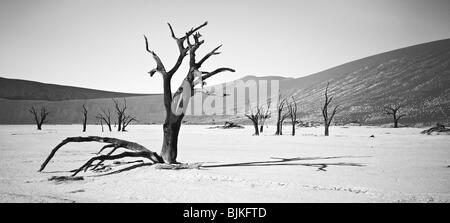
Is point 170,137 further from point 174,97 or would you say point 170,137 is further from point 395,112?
point 395,112

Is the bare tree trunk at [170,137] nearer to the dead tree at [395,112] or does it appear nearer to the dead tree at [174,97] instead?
the dead tree at [174,97]

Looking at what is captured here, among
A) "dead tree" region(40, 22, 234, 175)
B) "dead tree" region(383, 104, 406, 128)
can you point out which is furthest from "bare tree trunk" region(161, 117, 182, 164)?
"dead tree" region(383, 104, 406, 128)

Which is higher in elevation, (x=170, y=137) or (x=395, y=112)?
(x=395, y=112)

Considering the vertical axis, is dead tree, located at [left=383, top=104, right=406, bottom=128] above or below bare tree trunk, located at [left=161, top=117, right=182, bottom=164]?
above

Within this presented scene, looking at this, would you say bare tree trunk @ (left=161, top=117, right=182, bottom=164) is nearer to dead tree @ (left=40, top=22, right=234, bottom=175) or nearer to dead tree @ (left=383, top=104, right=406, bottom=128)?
dead tree @ (left=40, top=22, right=234, bottom=175)

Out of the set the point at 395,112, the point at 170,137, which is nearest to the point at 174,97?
the point at 170,137

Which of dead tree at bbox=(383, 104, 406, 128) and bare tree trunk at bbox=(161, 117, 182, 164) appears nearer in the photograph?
bare tree trunk at bbox=(161, 117, 182, 164)

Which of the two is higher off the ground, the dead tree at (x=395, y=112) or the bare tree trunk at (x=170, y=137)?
the dead tree at (x=395, y=112)

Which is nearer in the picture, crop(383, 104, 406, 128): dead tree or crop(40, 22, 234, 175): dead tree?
crop(40, 22, 234, 175): dead tree

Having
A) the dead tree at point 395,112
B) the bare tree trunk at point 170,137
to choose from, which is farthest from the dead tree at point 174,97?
the dead tree at point 395,112

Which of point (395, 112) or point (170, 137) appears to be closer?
point (170, 137)

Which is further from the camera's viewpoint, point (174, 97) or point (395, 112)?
point (395, 112)
